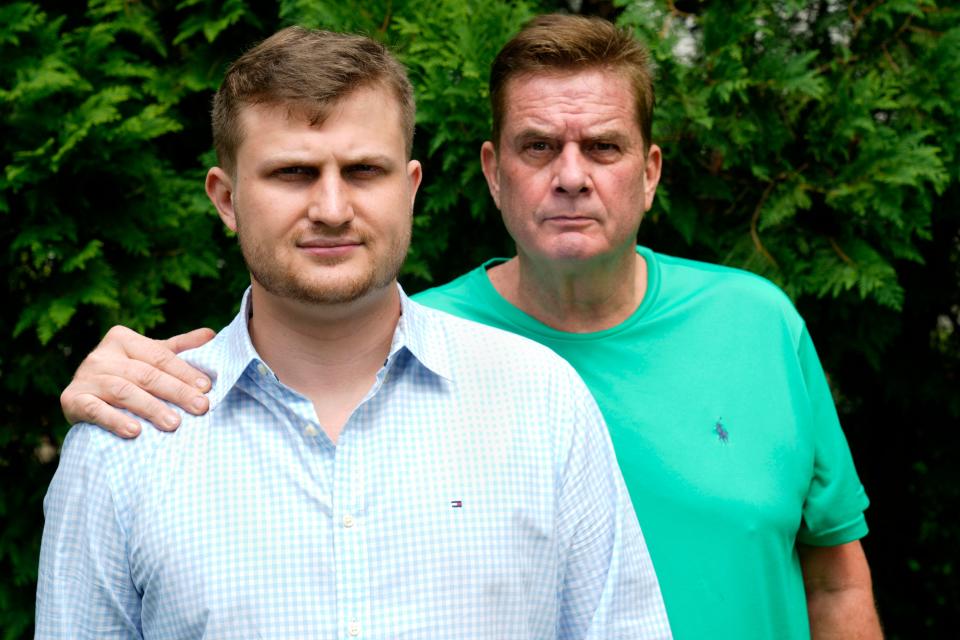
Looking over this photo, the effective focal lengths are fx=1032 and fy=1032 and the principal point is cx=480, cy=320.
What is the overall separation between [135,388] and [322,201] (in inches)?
20.2

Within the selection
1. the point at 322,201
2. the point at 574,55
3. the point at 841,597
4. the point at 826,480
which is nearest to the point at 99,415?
the point at 322,201

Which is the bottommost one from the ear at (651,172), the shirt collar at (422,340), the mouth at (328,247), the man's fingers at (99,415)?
the man's fingers at (99,415)

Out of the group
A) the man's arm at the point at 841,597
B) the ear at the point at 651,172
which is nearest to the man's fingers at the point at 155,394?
the ear at the point at 651,172

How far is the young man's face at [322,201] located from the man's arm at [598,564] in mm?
518

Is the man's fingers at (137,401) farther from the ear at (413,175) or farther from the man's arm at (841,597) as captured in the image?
the man's arm at (841,597)

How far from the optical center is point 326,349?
80.0 inches

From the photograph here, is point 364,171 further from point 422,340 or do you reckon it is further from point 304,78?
point 422,340

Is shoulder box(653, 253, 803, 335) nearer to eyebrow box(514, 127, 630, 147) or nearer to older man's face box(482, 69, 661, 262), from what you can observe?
older man's face box(482, 69, 661, 262)

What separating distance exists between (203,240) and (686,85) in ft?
5.64

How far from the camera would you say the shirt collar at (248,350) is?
77.5 inches

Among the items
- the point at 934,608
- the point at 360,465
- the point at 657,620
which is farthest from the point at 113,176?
the point at 934,608

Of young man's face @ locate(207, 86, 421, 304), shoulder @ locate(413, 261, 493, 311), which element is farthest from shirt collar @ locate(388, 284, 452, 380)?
shoulder @ locate(413, 261, 493, 311)

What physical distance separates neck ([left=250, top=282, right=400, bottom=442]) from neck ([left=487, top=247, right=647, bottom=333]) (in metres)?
0.70

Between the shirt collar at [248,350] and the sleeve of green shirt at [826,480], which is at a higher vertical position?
the shirt collar at [248,350]
